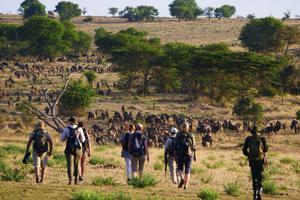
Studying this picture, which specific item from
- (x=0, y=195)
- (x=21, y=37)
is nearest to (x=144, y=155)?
(x=0, y=195)

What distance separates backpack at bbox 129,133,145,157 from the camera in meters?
Result: 13.1

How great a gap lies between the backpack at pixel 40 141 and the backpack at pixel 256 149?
394cm

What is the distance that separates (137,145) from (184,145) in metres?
1.22

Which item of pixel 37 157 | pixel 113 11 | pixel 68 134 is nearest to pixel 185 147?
pixel 68 134

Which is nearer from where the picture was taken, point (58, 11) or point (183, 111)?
point (183, 111)

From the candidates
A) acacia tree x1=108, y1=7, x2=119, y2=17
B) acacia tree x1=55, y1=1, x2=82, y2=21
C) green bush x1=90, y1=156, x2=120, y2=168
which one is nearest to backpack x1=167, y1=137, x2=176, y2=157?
green bush x1=90, y1=156, x2=120, y2=168

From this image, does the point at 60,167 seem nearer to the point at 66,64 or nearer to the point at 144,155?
the point at 144,155

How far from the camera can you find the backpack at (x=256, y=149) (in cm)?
1156

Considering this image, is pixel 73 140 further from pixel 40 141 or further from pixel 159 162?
pixel 159 162

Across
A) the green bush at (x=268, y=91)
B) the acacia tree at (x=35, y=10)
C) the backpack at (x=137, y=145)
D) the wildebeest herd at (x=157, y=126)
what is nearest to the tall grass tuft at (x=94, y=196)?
the backpack at (x=137, y=145)

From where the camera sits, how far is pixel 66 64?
68.4 meters

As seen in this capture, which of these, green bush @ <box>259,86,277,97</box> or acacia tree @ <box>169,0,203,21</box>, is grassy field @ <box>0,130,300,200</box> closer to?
green bush @ <box>259,86,277,97</box>

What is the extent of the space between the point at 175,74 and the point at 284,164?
95.4ft

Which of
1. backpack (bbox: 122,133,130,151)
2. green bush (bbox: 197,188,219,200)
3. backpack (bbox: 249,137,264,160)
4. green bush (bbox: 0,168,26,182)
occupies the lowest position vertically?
green bush (bbox: 0,168,26,182)
